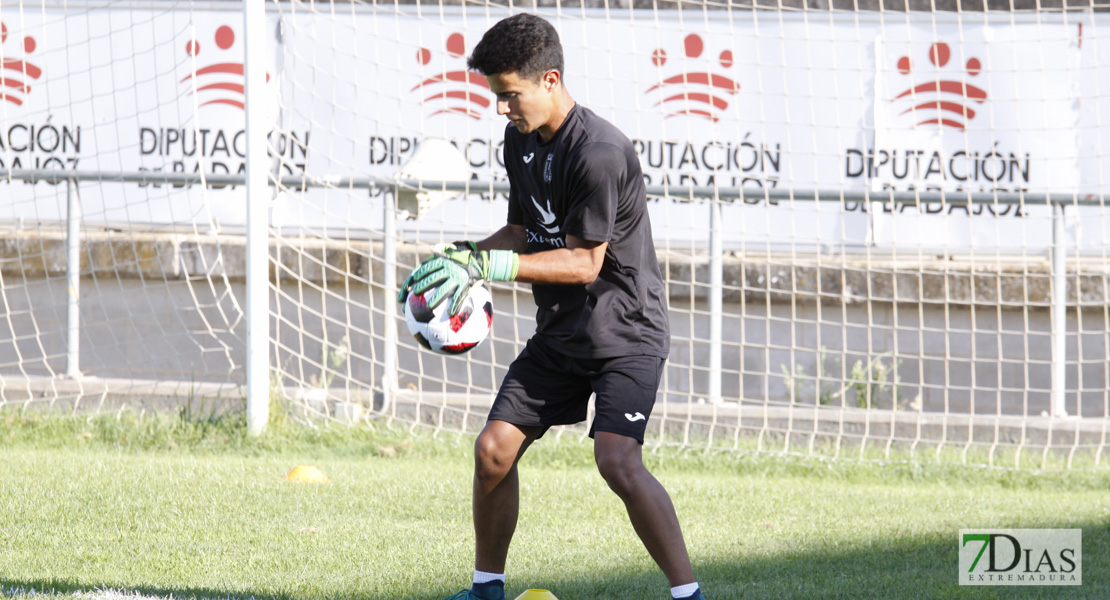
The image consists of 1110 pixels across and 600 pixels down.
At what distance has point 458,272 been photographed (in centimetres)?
295

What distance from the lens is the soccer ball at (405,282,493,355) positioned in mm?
3000

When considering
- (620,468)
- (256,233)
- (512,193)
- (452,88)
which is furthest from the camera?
(452,88)

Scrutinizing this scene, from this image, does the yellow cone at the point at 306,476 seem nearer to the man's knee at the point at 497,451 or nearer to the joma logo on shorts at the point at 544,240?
the man's knee at the point at 497,451

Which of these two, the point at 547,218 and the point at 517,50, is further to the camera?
the point at 547,218

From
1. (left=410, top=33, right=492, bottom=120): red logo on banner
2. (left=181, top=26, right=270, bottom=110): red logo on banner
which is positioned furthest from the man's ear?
(left=181, top=26, right=270, bottom=110): red logo on banner

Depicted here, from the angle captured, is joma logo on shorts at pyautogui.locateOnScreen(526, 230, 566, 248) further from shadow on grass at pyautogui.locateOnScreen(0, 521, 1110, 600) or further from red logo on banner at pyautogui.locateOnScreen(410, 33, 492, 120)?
red logo on banner at pyautogui.locateOnScreen(410, 33, 492, 120)

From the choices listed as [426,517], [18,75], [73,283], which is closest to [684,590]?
[426,517]

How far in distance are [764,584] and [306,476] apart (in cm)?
247

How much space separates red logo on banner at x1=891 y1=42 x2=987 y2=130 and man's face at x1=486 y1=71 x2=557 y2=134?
6.34 meters

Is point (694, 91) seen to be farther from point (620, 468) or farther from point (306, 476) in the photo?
point (620, 468)

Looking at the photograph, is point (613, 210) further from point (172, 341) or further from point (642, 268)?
point (172, 341)

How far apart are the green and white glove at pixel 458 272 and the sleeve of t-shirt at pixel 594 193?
0.21m

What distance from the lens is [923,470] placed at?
5.94m

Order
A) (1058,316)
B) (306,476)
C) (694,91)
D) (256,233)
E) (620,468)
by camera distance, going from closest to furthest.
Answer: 1. (620,468)
2. (306,476)
3. (256,233)
4. (1058,316)
5. (694,91)
